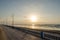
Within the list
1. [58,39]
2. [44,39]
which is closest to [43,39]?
[44,39]

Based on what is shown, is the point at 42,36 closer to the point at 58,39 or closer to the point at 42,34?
the point at 42,34

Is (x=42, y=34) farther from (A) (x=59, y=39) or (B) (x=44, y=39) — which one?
(A) (x=59, y=39)

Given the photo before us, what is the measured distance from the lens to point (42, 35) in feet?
59.7

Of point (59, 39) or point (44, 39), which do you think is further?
point (44, 39)

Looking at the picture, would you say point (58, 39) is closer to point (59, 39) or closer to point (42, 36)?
point (59, 39)

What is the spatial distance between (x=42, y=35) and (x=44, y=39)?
0.92 metres

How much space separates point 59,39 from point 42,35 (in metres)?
4.84

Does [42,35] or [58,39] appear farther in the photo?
[42,35]

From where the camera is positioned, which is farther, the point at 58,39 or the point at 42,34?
the point at 42,34

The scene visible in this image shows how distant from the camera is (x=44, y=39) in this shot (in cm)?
1739

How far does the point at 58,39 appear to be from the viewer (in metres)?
13.7

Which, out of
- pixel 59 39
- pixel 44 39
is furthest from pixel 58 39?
pixel 44 39

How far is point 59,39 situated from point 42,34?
15.6 ft

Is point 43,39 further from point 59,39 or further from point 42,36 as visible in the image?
point 59,39
